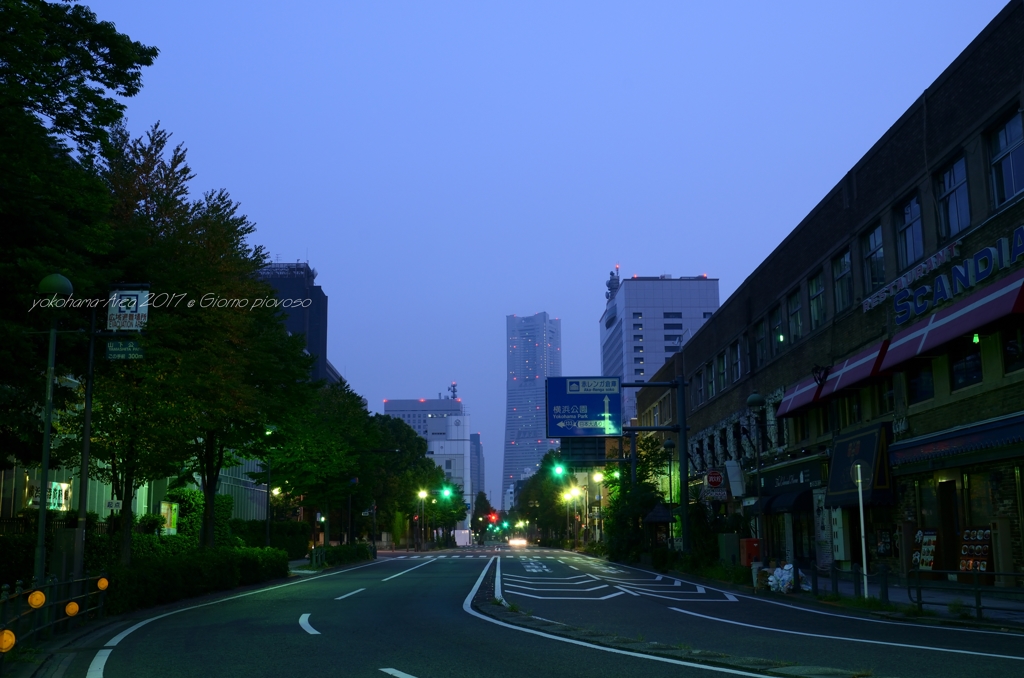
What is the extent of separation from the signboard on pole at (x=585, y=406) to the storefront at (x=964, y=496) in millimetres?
15384

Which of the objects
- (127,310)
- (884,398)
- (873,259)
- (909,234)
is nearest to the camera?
(127,310)

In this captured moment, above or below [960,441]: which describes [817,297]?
above

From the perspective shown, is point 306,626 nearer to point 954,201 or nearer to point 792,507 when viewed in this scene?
point 954,201

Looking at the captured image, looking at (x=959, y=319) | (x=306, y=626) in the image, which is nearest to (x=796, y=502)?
(x=959, y=319)

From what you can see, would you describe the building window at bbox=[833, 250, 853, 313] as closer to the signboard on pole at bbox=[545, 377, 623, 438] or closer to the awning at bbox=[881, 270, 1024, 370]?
the awning at bbox=[881, 270, 1024, 370]

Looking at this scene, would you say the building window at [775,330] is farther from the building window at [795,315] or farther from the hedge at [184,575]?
the hedge at [184,575]

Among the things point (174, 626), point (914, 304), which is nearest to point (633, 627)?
point (174, 626)

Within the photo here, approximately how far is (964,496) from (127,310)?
71.4 ft

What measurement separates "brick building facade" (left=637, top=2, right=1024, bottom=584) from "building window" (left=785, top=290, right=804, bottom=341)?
10 centimetres

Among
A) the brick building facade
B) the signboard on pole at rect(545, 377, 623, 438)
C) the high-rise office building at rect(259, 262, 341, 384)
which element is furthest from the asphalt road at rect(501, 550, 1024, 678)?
the high-rise office building at rect(259, 262, 341, 384)

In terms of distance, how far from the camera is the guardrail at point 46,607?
12.0 meters

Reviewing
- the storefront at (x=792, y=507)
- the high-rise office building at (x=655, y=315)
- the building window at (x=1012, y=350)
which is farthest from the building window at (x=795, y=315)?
the high-rise office building at (x=655, y=315)

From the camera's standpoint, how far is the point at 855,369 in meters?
32.6

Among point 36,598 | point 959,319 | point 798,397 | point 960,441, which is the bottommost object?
point 36,598
